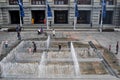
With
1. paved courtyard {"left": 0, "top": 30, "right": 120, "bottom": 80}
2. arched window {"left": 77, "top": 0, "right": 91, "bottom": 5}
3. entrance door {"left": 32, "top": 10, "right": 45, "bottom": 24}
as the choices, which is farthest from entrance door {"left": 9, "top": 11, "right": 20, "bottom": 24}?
arched window {"left": 77, "top": 0, "right": 91, "bottom": 5}

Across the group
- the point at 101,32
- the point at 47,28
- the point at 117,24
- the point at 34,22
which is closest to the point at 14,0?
the point at 34,22

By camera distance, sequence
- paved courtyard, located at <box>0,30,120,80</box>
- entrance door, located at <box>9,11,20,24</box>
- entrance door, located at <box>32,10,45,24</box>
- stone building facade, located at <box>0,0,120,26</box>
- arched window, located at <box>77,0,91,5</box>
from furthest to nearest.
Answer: entrance door, located at <box>32,10,45,24</box> < entrance door, located at <box>9,11,20,24</box> < arched window, located at <box>77,0,91,5</box> < stone building facade, located at <box>0,0,120,26</box> < paved courtyard, located at <box>0,30,120,80</box>

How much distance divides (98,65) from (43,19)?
1372 inches

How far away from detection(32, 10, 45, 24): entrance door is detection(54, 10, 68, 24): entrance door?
3747 mm

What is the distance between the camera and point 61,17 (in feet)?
189

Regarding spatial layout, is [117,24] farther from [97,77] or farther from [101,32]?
[97,77]

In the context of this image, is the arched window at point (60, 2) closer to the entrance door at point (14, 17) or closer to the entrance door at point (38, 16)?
the entrance door at point (38, 16)

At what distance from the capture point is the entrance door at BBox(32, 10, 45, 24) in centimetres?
5735

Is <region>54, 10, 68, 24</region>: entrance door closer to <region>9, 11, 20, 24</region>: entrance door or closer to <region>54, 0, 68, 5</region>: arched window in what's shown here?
<region>54, 0, 68, 5</region>: arched window

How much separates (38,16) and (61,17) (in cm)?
656

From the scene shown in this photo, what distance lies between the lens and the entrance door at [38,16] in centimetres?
5735

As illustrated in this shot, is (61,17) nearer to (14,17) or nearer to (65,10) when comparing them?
(65,10)

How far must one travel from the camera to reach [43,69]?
2222 centimetres

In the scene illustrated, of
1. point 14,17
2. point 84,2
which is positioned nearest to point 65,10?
point 84,2
